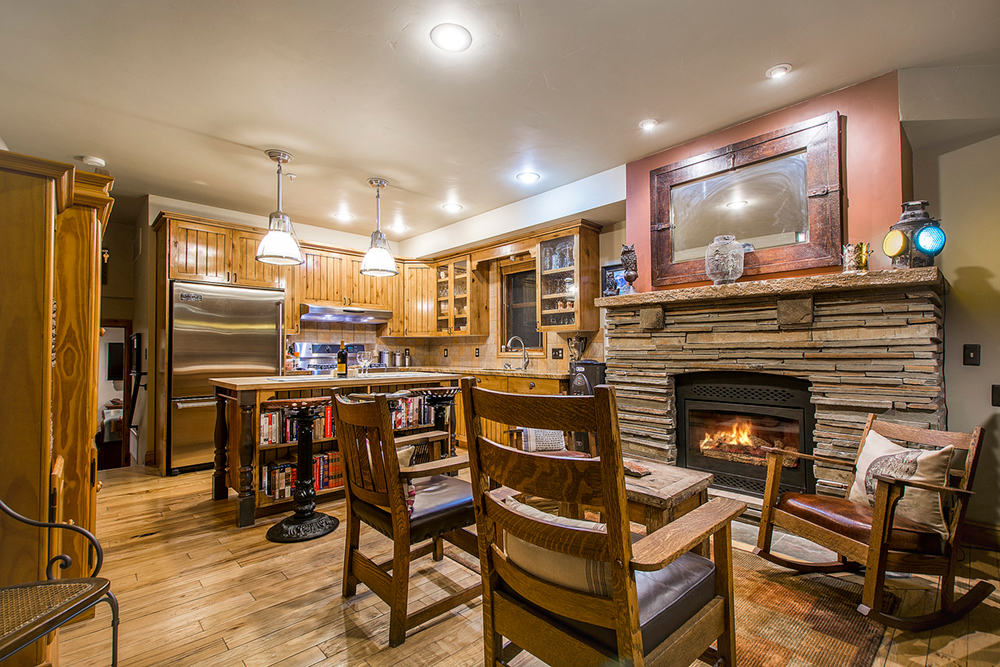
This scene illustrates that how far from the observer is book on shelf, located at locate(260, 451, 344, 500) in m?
3.04

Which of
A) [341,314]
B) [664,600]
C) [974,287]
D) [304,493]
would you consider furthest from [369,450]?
[341,314]

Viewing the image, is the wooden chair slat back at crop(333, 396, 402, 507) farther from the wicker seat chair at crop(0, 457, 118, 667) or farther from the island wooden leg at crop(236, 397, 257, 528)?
the island wooden leg at crop(236, 397, 257, 528)

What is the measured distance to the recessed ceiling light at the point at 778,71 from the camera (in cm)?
245

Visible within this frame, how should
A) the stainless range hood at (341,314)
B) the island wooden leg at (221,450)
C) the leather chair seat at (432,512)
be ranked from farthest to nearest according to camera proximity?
the stainless range hood at (341,314), the island wooden leg at (221,450), the leather chair seat at (432,512)

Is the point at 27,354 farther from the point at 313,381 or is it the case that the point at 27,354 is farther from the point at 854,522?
the point at 854,522

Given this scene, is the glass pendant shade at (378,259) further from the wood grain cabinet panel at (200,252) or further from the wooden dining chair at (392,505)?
the wooden dining chair at (392,505)

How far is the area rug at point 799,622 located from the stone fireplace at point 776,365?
67 centimetres

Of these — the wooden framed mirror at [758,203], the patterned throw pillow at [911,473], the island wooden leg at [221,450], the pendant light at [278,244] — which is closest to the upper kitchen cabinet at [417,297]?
the pendant light at [278,244]

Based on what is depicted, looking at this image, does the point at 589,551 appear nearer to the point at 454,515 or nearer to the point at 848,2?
the point at 454,515

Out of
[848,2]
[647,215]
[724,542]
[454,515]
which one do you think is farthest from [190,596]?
[848,2]

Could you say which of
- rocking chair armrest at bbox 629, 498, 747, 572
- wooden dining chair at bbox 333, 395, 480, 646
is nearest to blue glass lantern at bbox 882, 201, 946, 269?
rocking chair armrest at bbox 629, 498, 747, 572

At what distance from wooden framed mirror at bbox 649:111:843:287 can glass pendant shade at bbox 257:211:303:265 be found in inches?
107

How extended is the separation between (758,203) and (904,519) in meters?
1.97

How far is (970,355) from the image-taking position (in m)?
2.62
